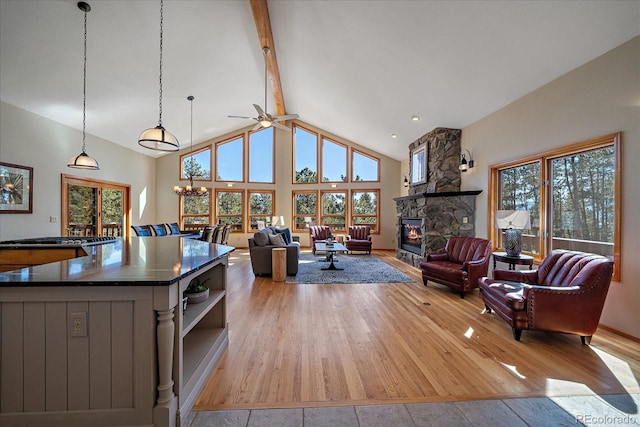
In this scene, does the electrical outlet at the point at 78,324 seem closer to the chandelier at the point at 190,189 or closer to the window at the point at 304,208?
the chandelier at the point at 190,189

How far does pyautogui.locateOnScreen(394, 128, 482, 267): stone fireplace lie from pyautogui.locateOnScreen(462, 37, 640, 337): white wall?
1.59 meters

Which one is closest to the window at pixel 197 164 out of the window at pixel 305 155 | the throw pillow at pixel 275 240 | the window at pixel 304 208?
the window at pixel 305 155

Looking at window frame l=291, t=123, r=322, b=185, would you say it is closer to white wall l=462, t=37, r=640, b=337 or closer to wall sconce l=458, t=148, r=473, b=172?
wall sconce l=458, t=148, r=473, b=172

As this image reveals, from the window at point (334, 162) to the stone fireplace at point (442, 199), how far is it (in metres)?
3.51

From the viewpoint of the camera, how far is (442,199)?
18.8ft

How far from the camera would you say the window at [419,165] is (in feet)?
20.7

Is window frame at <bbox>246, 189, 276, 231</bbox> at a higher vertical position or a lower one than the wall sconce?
lower

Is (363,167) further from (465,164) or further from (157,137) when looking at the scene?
(157,137)

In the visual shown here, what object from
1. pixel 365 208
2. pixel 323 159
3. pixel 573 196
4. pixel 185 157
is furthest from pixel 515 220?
pixel 185 157

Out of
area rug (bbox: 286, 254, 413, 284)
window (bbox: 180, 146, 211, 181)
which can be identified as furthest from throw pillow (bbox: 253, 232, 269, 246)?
window (bbox: 180, 146, 211, 181)

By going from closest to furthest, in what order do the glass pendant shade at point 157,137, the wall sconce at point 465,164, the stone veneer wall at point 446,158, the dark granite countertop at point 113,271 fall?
the dark granite countertop at point 113,271 < the glass pendant shade at point 157,137 < the wall sconce at point 465,164 < the stone veneer wall at point 446,158

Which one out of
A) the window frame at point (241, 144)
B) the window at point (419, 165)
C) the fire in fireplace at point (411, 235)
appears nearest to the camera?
the window at point (419, 165)

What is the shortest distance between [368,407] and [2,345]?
6.94 ft

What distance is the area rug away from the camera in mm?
5004
